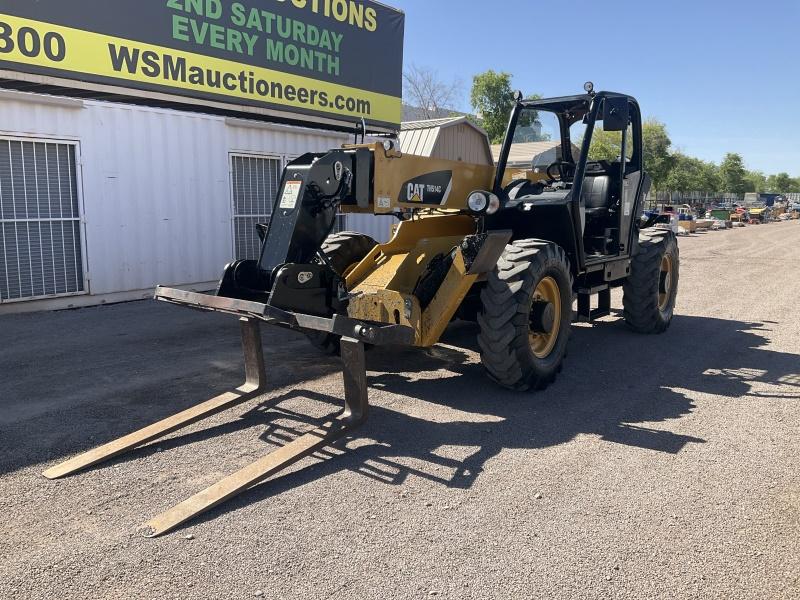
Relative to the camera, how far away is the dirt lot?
3.15 meters

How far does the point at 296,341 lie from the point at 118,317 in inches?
125

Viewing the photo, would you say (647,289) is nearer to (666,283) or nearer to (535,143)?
(666,283)

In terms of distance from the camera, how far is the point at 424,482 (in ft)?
13.6

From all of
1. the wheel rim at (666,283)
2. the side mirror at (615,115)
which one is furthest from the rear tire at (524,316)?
the wheel rim at (666,283)

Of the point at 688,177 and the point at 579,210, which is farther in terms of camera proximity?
the point at 688,177

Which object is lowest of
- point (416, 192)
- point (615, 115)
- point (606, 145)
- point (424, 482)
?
point (424, 482)

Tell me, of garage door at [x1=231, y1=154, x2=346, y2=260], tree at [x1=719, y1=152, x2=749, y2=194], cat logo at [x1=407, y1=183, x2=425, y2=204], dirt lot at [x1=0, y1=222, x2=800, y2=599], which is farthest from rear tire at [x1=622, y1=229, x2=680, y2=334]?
tree at [x1=719, y1=152, x2=749, y2=194]

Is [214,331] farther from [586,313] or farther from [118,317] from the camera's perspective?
[586,313]

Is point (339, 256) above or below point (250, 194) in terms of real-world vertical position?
below

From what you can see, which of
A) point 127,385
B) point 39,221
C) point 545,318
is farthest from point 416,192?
point 39,221

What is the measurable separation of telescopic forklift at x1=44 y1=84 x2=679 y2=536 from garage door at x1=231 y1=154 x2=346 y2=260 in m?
5.77

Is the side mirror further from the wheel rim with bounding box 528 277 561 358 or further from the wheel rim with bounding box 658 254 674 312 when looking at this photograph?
the wheel rim with bounding box 658 254 674 312

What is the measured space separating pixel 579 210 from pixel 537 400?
2.23m

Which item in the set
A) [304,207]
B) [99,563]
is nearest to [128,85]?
[304,207]
